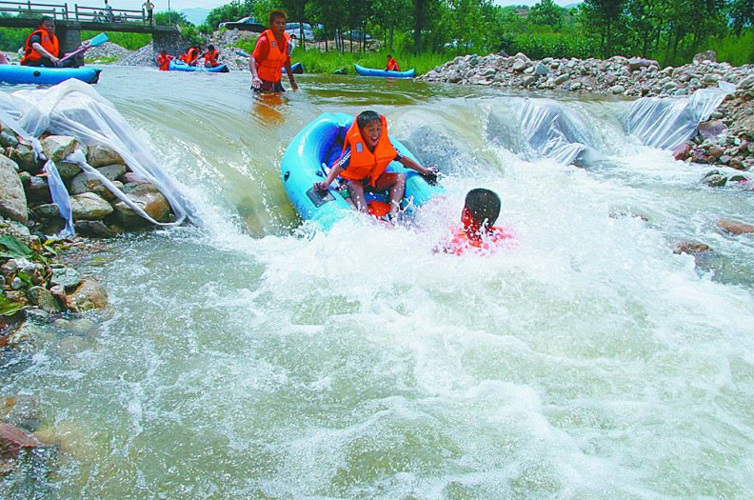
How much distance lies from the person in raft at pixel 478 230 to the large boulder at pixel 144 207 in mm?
2480

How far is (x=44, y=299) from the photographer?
128 inches

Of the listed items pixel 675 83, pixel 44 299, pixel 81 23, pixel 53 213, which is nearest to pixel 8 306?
pixel 44 299

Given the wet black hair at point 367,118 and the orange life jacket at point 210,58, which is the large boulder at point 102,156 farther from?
the orange life jacket at point 210,58

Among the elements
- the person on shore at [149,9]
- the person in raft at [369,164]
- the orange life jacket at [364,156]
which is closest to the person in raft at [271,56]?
the person in raft at [369,164]

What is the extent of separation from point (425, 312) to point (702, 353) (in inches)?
62.6

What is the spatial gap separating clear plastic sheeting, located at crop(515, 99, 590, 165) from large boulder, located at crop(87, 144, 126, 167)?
5916 mm

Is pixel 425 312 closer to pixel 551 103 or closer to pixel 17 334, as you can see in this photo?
pixel 17 334

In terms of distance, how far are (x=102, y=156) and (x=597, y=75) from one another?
13132 millimetres

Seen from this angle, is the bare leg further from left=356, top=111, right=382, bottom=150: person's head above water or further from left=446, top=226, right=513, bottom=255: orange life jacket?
left=446, top=226, right=513, bottom=255: orange life jacket

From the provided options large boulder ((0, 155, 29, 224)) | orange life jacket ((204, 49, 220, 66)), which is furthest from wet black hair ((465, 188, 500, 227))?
orange life jacket ((204, 49, 220, 66))

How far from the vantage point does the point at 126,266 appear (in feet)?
13.3

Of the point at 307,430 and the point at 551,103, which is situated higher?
the point at 551,103

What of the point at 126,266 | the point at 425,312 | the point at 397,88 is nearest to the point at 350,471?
the point at 425,312

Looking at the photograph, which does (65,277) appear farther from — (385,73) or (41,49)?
(385,73)
